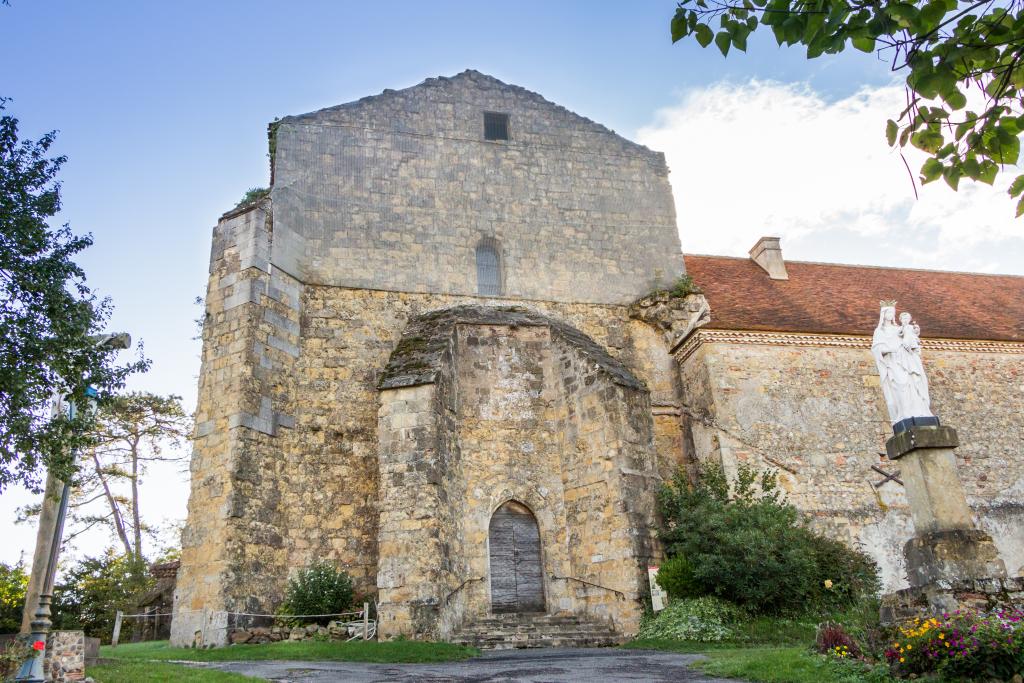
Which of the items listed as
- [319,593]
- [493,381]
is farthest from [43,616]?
[493,381]

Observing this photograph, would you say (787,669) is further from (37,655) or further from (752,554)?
(37,655)

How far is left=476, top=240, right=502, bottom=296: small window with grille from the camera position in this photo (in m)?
18.7

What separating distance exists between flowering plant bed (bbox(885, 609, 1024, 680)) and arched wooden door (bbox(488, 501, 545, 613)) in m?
8.27

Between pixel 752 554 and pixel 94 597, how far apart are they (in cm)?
1640

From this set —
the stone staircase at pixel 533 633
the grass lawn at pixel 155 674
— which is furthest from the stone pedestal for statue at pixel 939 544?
the grass lawn at pixel 155 674

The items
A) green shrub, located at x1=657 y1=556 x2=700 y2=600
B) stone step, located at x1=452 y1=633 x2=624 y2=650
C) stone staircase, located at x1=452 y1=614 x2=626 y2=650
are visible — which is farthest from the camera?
green shrub, located at x1=657 y1=556 x2=700 y2=600

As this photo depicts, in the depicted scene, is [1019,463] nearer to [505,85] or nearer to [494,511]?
[494,511]

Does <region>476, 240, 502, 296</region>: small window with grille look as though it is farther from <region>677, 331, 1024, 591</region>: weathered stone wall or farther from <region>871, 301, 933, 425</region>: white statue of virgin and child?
<region>871, 301, 933, 425</region>: white statue of virgin and child

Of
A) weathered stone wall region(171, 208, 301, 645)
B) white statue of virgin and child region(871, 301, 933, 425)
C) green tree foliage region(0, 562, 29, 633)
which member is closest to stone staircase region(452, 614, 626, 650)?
weathered stone wall region(171, 208, 301, 645)

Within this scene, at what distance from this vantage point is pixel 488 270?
1894cm

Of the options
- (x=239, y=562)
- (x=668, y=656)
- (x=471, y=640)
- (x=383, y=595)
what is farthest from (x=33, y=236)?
(x=668, y=656)

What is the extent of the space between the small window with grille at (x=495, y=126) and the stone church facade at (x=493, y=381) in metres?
0.06

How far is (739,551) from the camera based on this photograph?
13625 millimetres

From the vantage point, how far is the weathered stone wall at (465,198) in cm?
1775
